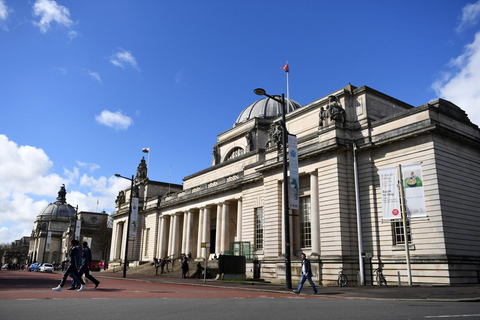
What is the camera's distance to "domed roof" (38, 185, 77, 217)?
138500mm

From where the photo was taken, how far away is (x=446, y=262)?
22.0 meters

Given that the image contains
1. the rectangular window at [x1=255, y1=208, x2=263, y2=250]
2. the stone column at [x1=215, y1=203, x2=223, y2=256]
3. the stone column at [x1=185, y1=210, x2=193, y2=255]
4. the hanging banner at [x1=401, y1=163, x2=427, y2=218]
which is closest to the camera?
the hanging banner at [x1=401, y1=163, x2=427, y2=218]

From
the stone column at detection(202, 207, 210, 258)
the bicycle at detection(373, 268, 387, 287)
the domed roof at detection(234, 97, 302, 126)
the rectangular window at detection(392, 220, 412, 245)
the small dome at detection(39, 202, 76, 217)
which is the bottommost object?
the bicycle at detection(373, 268, 387, 287)

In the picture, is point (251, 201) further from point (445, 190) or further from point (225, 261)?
point (445, 190)

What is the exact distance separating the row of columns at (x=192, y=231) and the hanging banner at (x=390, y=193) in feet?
64.8

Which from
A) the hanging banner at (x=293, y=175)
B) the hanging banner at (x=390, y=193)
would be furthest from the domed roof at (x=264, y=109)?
the hanging banner at (x=293, y=175)

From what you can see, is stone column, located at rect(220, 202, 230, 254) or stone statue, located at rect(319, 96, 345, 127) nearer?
stone statue, located at rect(319, 96, 345, 127)

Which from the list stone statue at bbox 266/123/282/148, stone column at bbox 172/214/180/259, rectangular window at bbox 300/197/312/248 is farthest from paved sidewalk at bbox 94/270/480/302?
stone column at bbox 172/214/180/259

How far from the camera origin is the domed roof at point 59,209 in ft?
454

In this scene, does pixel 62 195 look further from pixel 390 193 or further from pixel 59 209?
pixel 390 193

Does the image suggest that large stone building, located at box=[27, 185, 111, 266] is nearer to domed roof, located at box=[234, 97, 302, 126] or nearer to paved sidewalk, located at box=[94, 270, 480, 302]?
domed roof, located at box=[234, 97, 302, 126]

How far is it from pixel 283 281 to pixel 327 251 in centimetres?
399

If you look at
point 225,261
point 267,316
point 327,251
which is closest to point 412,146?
point 327,251

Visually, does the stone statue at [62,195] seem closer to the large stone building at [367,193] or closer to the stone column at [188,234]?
the stone column at [188,234]
